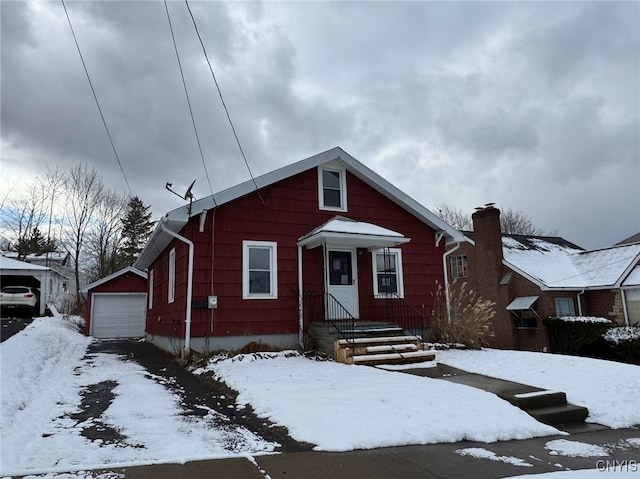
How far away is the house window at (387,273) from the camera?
12.7 m

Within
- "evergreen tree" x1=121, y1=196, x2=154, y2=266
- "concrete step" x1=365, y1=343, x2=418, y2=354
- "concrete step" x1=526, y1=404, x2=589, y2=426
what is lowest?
"concrete step" x1=526, y1=404, x2=589, y2=426

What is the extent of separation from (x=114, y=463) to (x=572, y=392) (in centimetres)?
705

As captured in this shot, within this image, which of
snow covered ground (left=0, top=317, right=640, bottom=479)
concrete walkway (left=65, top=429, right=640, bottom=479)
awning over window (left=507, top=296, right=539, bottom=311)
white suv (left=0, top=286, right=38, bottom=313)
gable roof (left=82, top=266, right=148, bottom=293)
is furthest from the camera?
white suv (left=0, top=286, right=38, bottom=313)

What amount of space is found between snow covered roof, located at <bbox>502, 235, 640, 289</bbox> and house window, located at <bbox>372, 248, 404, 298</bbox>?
11.2m

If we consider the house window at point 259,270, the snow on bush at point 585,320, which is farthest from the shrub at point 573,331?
the house window at point 259,270

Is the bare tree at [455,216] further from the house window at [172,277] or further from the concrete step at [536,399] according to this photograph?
the concrete step at [536,399]

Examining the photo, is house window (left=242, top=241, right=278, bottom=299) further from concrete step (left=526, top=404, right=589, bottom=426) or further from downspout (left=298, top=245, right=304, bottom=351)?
concrete step (left=526, top=404, right=589, bottom=426)

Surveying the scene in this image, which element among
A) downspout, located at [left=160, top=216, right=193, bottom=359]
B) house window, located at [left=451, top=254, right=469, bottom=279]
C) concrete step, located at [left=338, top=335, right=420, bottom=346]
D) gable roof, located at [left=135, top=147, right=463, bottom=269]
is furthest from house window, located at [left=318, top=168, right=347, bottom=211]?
house window, located at [left=451, top=254, right=469, bottom=279]

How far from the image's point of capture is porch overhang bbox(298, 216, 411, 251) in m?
10.7

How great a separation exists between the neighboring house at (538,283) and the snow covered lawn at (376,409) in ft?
46.6

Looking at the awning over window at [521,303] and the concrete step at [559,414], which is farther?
the awning over window at [521,303]

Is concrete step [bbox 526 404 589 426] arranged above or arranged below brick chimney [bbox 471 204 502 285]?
below

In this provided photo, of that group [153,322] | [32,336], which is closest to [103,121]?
[32,336]

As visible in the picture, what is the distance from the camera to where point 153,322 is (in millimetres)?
16812
